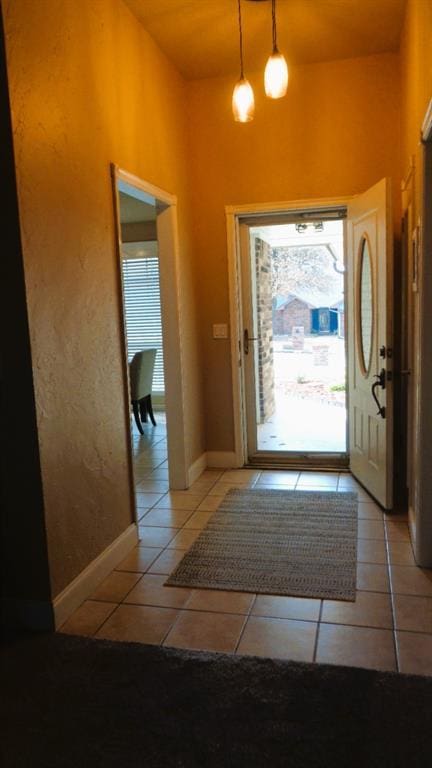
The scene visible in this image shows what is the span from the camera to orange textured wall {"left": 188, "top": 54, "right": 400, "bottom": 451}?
13.4ft

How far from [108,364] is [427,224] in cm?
172

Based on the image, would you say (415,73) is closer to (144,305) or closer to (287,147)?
(287,147)

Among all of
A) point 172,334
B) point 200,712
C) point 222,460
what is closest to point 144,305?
point 222,460

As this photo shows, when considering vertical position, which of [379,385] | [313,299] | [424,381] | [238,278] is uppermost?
[238,278]

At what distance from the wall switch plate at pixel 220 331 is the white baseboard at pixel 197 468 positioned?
98cm

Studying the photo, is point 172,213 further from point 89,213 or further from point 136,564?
point 136,564

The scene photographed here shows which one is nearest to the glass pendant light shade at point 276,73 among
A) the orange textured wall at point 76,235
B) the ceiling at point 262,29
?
the ceiling at point 262,29

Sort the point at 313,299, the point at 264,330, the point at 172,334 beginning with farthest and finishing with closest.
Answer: the point at 313,299
the point at 264,330
the point at 172,334

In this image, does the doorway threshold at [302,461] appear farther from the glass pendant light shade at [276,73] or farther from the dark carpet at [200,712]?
the glass pendant light shade at [276,73]

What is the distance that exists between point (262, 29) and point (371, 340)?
2085mm

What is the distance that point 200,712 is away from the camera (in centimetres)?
191

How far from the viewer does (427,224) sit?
272 centimetres

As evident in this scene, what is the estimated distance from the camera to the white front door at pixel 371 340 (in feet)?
11.4

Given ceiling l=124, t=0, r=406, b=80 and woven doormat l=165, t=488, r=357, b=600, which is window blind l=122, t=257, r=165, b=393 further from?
woven doormat l=165, t=488, r=357, b=600
